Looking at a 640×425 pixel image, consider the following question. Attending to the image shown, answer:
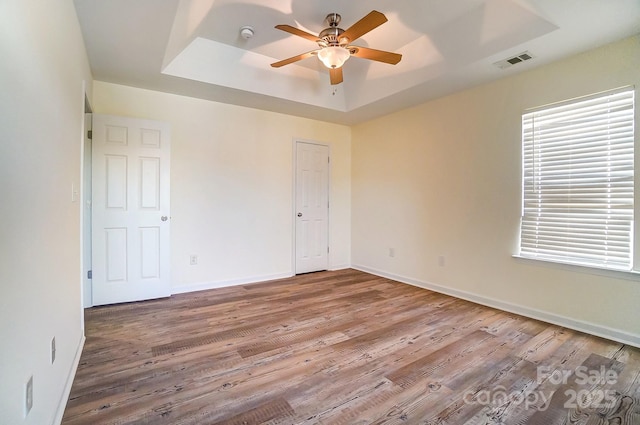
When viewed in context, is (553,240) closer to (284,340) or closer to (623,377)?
(623,377)

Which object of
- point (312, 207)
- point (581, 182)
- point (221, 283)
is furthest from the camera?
point (312, 207)

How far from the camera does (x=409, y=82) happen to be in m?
3.36

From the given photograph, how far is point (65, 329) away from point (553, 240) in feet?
13.0

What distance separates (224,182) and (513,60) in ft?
11.4

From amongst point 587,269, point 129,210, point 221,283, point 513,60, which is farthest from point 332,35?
point 221,283

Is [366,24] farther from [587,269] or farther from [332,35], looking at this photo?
[587,269]

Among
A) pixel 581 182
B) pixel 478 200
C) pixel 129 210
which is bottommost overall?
pixel 129 210

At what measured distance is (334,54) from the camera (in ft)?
8.33

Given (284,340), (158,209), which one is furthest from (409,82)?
(158,209)

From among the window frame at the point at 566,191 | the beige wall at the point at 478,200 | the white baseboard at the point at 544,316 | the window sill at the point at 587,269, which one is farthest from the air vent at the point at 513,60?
the white baseboard at the point at 544,316

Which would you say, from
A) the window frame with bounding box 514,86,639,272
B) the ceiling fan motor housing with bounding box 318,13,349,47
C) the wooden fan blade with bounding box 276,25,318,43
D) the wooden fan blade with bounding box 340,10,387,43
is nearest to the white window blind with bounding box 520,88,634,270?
the window frame with bounding box 514,86,639,272

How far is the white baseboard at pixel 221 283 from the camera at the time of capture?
367cm

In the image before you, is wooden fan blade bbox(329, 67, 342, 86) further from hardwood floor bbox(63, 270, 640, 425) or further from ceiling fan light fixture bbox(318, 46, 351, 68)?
hardwood floor bbox(63, 270, 640, 425)

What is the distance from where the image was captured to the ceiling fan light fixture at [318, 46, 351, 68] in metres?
2.52
